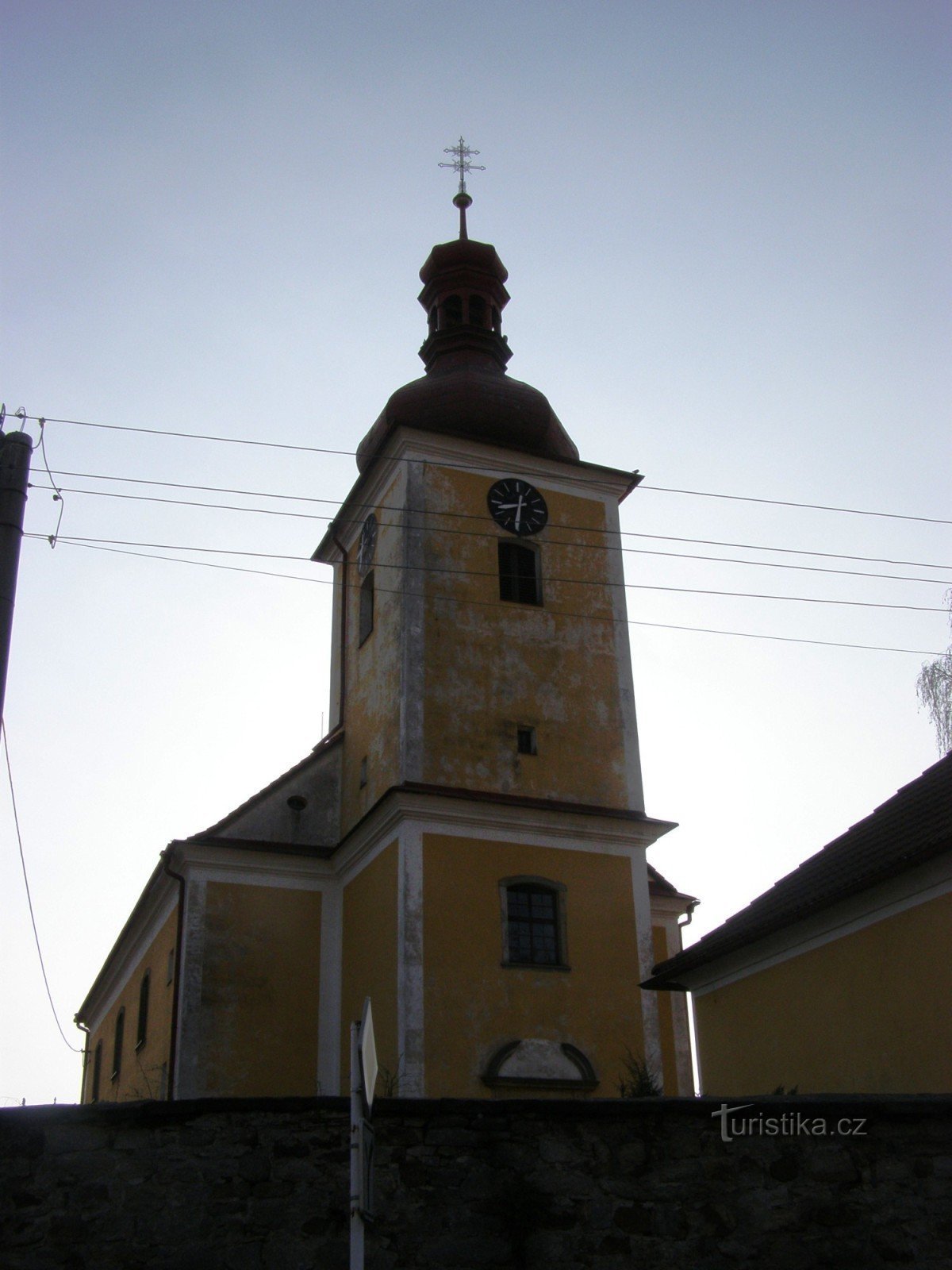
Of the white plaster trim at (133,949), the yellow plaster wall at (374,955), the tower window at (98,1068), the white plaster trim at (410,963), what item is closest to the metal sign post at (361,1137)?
the white plaster trim at (410,963)

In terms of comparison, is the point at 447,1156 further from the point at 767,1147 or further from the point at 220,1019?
the point at 220,1019

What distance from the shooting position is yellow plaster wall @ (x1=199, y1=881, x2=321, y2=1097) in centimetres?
2048

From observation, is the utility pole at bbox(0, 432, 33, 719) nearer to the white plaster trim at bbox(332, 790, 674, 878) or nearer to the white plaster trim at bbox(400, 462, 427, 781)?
the white plaster trim at bbox(332, 790, 674, 878)

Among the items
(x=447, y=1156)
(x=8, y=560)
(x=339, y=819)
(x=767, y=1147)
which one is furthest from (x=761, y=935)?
(x=339, y=819)

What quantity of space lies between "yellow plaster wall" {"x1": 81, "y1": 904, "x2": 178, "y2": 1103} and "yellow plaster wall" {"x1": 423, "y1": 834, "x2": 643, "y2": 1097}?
Result: 5.06 metres

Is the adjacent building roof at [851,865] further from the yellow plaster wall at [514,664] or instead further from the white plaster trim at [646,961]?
the yellow plaster wall at [514,664]

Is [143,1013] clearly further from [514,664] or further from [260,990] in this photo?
[514,664]

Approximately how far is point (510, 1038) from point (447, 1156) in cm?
1052

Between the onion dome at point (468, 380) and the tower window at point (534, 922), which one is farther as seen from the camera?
the onion dome at point (468, 380)

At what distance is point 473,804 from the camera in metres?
20.3

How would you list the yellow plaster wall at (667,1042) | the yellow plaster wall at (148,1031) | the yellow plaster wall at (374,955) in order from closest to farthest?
the yellow plaster wall at (374,955) → the yellow plaster wall at (667,1042) → the yellow plaster wall at (148,1031)

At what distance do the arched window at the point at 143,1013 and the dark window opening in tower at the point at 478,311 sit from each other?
13.9 meters

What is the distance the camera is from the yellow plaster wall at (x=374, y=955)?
18.9 meters

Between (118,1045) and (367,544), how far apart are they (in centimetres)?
1222
